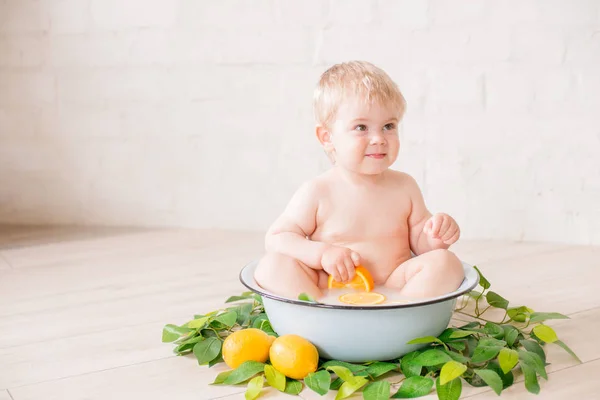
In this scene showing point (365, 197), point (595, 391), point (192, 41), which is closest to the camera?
point (595, 391)

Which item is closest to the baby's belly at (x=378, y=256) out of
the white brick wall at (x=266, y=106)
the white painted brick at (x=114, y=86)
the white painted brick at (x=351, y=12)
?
the white brick wall at (x=266, y=106)

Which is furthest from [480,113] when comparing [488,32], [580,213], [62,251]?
[62,251]

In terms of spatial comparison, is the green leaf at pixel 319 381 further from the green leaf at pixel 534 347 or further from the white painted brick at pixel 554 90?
the white painted brick at pixel 554 90

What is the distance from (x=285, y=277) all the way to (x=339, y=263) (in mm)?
85

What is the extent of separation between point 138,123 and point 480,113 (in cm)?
94

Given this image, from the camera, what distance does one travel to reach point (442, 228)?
1290 mm

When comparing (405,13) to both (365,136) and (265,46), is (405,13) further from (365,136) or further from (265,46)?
(365,136)

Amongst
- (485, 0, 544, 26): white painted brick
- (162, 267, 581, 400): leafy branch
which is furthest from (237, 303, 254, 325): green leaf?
(485, 0, 544, 26): white painted brick

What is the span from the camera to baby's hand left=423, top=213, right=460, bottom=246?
129cm

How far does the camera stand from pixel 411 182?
Result: 53.8 inches

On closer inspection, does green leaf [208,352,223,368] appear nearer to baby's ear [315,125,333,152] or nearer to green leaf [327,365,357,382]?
green leaf [327,365,357,382]

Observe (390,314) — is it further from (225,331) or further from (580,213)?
(580,213)

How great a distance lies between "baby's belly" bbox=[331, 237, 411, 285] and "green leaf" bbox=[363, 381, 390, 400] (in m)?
0.25

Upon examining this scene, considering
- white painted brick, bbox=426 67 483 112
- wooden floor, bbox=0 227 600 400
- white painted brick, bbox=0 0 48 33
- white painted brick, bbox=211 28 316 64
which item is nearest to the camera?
wooden floor, bbox=0 227 600 400
